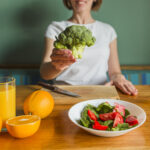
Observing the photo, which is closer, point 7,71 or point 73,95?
point 73,95

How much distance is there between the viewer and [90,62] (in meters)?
1.57

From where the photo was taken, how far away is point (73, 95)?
1.02 m

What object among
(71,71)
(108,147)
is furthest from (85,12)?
(108,147)

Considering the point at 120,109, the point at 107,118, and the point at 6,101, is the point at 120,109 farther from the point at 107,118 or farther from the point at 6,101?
the point at 6,101

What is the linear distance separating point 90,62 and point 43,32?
59 centimetres

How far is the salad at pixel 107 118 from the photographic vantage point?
65 centimetres

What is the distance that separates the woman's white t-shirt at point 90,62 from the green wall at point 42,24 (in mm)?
309

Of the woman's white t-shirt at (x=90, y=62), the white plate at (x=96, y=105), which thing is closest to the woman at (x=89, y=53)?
the woman's white t-shirt at (x=90, y=62)

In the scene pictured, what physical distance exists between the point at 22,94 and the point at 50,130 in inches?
17.4

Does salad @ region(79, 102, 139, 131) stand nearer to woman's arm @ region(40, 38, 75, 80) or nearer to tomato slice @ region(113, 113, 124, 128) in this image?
tomato slice @ region(113, 113, 124, 128)

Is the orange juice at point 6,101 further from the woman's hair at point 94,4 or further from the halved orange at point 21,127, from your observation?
the woman's hair at point 94,4

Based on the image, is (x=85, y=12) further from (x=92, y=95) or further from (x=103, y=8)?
(x=92, y=95)

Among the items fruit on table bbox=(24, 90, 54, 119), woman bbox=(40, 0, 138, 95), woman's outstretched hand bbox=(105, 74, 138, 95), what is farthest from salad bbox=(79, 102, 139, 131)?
woman bbox=(40, 0, 138, 95)

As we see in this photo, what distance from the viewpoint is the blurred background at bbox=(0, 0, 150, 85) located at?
1.83 meters
